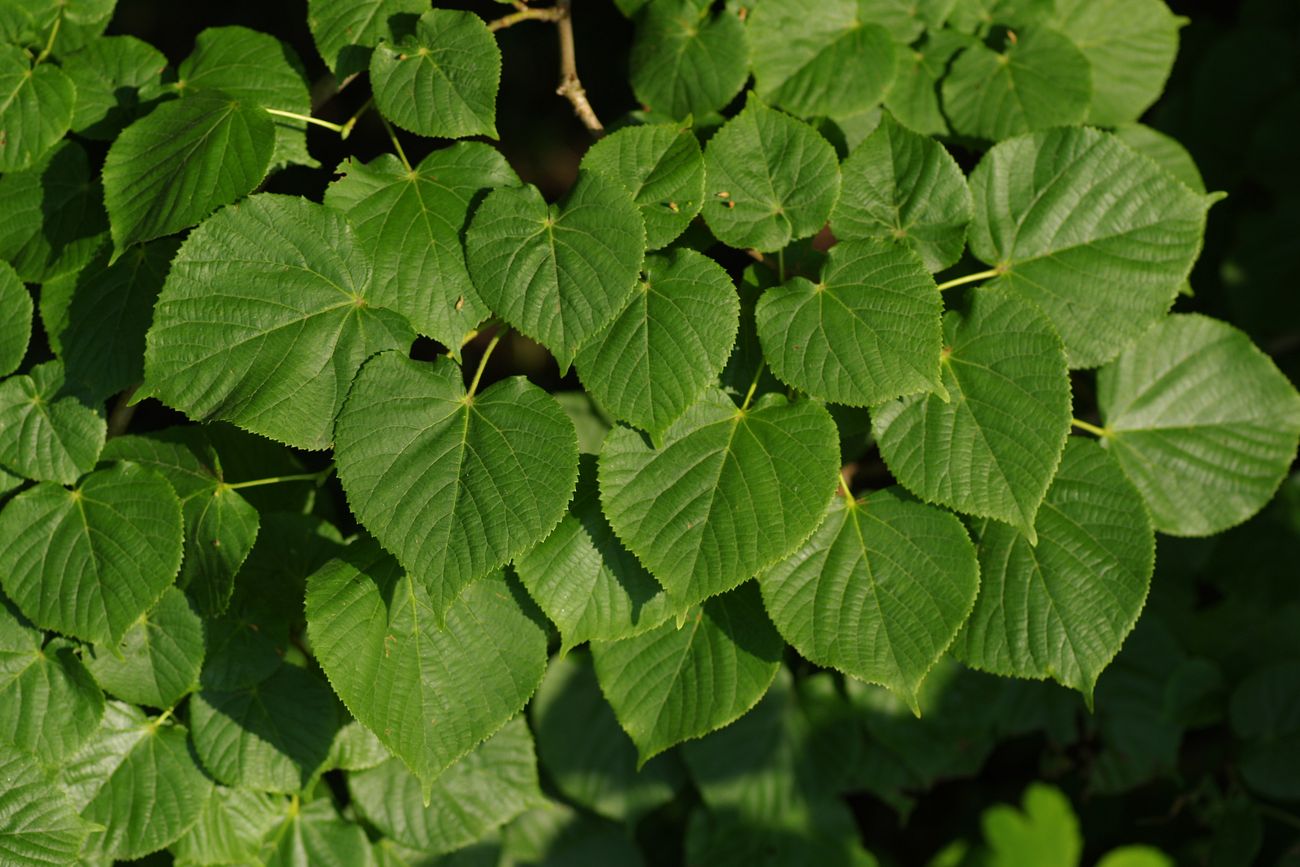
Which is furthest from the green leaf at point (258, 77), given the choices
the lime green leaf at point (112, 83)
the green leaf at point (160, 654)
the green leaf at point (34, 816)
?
the green leaf at point (34, 816)

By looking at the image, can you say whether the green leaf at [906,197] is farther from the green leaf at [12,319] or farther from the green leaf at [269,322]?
the green leaf at [12,319]

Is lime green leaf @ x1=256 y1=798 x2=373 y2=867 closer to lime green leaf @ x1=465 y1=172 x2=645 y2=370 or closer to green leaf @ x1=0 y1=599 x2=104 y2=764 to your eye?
green leaf @ x1=0 y1=599 x2=104 y2=764

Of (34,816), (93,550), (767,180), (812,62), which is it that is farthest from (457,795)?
(812,62)

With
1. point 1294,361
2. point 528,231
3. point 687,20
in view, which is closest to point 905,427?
point 528,231

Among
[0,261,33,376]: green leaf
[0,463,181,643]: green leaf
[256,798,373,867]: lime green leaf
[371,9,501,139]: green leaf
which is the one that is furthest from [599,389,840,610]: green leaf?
[256,798,373,867]: lime green leaf

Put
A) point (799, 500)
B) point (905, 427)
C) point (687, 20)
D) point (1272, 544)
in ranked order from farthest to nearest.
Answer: point (1272, 544), point (687, 20), point (905, 427), point (799, 500)

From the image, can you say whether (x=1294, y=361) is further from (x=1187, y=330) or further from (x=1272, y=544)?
(x=1187, y=330)

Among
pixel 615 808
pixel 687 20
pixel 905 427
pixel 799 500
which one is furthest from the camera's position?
pixel 615 808
